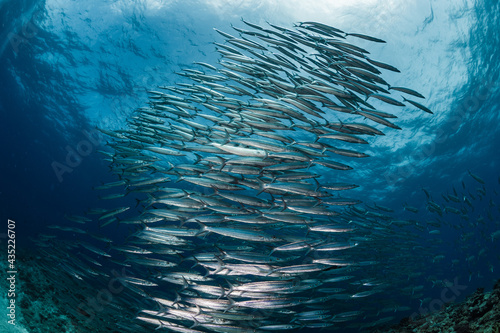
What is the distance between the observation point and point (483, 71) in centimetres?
1409

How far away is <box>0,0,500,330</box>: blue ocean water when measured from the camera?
12078 mm

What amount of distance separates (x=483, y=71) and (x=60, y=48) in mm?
23487

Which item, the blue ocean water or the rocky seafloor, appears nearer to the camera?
the rocky seafloor

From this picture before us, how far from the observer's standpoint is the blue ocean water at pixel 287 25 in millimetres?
12078

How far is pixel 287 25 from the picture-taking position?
39.8 feet

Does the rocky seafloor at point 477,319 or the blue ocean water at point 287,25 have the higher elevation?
the blue ocean water at point 287,25

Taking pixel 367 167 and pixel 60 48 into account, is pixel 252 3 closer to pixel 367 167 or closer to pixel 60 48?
pixel 60 48

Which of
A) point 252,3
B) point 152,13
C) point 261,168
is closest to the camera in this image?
point 261,168

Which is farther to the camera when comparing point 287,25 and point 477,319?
point 287,25

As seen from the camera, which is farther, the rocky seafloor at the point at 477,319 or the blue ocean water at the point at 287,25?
the blue ocean water at the point at 287,25

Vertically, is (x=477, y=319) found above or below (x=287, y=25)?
below

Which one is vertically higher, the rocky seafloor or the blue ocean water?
the blue ocean water

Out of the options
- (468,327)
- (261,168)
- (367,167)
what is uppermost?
(367,167)

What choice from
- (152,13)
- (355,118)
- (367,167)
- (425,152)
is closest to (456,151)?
(425,152)
